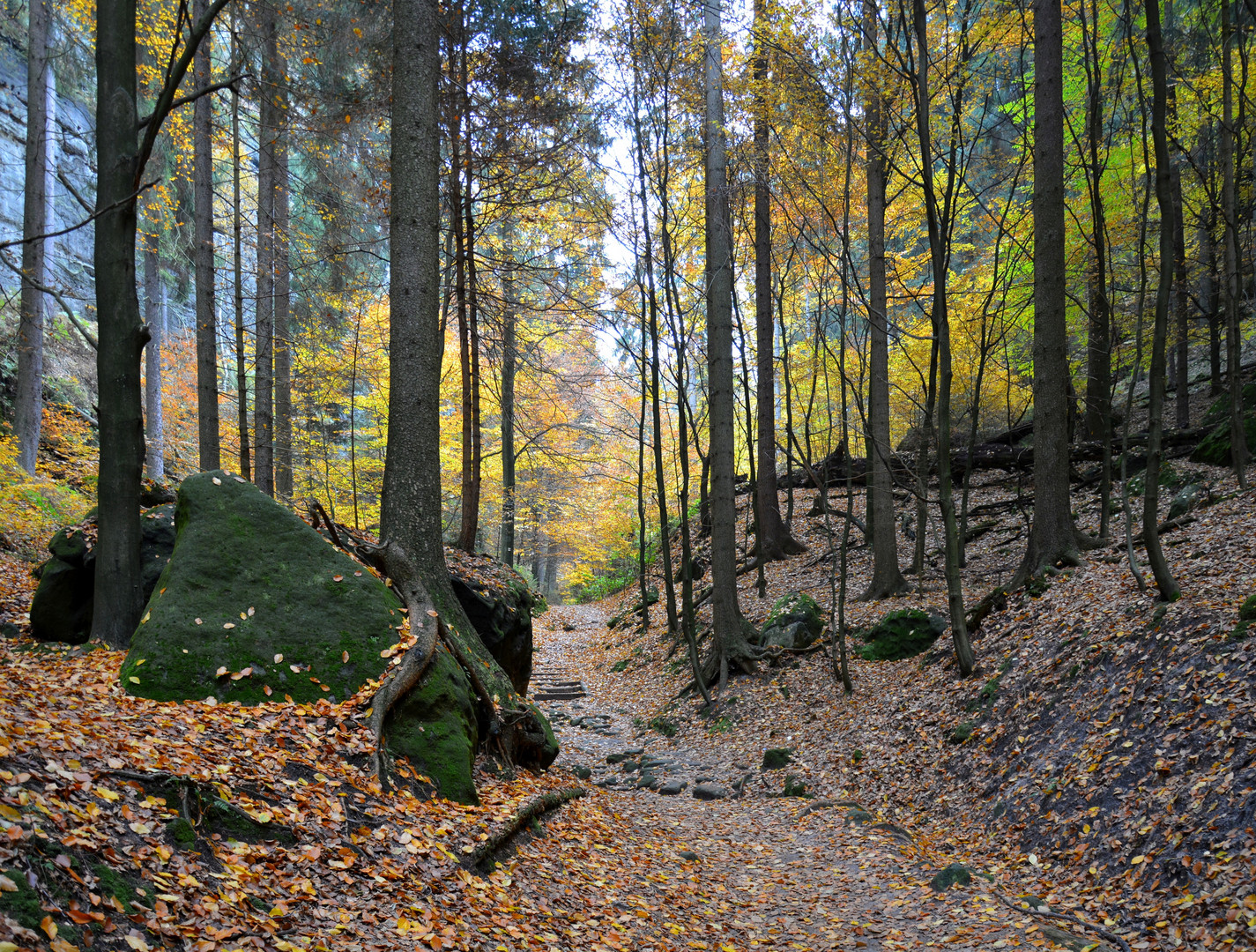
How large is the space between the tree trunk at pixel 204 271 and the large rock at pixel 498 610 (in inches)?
168

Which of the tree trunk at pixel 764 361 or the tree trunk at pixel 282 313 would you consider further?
the tree trunk at pixel 764 361

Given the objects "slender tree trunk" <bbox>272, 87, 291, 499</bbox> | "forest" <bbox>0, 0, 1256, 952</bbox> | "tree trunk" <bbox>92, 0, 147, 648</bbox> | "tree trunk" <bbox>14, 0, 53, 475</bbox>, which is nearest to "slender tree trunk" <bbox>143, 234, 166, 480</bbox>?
"forest" <bbox>0, 0, 1256, 952</bbox>

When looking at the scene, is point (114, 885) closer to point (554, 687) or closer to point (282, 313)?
point (554, 687)

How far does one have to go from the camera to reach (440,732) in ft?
17.1

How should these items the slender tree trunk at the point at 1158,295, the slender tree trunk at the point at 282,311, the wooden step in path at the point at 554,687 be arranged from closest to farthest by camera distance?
the slender tree trunk at the point at 1158,295 → the slender tree trunk at the point at 282,311 → the wooden step in path at the point at 554,687

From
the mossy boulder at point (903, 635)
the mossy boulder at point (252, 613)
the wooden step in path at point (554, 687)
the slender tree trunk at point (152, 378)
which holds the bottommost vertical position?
the wooden step in path at point (554, 687)

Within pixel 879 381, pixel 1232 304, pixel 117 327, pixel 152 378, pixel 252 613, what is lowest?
pixel 252 613

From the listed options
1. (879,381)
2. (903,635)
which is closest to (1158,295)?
(879,381)

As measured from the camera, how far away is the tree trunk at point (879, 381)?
10.5 m

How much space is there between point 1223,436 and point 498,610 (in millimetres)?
11265

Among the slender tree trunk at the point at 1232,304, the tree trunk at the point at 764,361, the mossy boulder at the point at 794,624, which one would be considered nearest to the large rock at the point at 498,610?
the mossy boulder at the point at 794,624

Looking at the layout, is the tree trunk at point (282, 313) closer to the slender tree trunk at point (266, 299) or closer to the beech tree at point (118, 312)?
the slender tree trunk at point (266, 299)

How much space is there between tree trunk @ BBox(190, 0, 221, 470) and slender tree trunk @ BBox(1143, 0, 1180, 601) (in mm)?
11439

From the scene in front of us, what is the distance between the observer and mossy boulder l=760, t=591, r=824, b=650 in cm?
1079
